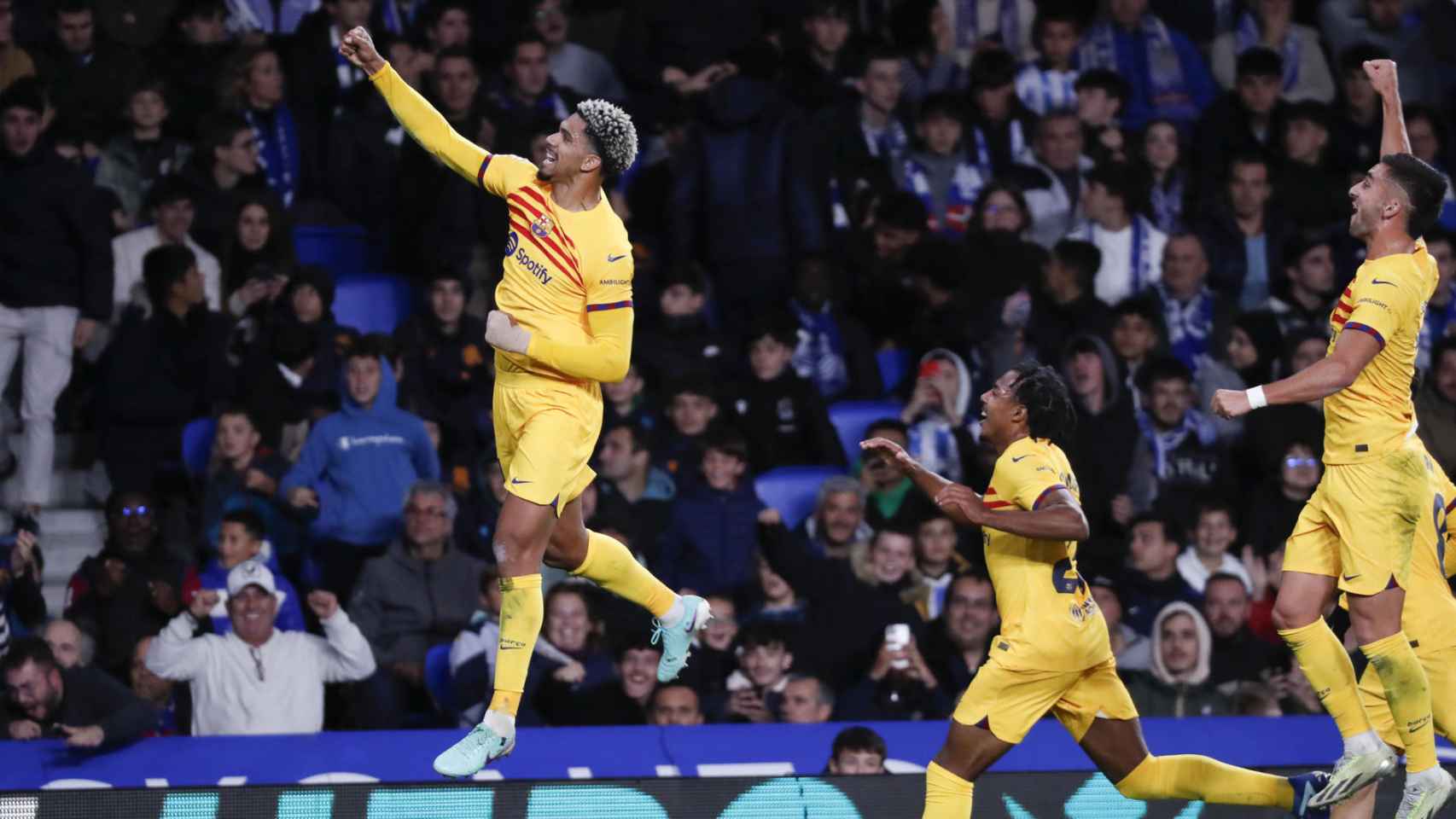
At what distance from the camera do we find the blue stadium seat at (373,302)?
12164 mm

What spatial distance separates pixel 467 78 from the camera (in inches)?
477

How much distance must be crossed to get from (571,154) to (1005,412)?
1735 mm

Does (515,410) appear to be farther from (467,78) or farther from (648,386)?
(467,78)

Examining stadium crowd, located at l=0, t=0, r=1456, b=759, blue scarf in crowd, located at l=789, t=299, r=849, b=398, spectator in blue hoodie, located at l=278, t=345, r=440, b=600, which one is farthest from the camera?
blue scarf in crowd, located at l=789, t=299, r=849, b=398

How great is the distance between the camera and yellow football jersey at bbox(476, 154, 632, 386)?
24.6ft

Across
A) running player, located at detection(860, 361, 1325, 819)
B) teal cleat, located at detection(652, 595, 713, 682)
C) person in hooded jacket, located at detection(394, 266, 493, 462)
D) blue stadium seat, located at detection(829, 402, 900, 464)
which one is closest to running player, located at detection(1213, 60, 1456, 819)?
running player, located at detection(860, 361, 1325, 819)

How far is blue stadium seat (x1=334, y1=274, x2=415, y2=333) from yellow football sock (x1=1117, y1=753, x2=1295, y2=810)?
19.4ft

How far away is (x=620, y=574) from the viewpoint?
26.0ft

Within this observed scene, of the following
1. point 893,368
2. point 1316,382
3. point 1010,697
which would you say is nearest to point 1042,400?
point 1316,382

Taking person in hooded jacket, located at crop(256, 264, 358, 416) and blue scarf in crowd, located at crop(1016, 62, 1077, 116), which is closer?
person in hooded jacket, located at crop(256, 264, 358, 416)

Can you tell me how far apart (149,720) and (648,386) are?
347 centimetres

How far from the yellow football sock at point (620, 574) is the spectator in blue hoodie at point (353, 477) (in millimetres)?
2977

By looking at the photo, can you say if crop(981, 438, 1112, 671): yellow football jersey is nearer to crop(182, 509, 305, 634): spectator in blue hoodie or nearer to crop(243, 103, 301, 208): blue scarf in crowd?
crop(182, 509, 305, 634): spectator in blue hoodie

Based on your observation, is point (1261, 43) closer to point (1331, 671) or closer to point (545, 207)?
point (1331, 671)
